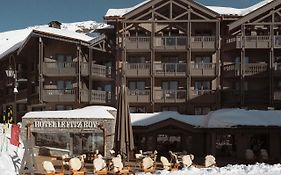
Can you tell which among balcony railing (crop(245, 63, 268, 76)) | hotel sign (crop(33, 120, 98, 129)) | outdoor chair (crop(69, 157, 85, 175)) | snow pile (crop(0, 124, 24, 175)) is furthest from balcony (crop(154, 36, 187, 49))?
snow pile (crop(0, 124, 24, 175))

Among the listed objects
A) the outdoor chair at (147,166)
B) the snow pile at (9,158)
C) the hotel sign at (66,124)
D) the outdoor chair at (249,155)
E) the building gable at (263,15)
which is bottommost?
the outdoor chair at (249,155)

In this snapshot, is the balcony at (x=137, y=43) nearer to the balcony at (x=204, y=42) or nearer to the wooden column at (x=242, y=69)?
the balcony at (x=204, y=42)

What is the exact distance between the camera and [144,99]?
113ft

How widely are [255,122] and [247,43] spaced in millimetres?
9141

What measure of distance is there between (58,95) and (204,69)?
12558 mm

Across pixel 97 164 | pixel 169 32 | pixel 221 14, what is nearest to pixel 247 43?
pixel 221 14

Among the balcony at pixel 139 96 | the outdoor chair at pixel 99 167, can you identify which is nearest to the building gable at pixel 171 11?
the balcony at pixel 139 96

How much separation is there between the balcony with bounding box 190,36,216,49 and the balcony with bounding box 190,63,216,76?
1.52 m

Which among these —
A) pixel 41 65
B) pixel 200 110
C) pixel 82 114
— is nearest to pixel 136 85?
pixel 200 110

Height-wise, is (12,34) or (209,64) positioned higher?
(12,34)

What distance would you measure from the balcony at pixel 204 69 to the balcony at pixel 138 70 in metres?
3.82

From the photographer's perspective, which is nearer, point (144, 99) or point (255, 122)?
point (255, 122)

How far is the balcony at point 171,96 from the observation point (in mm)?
34469

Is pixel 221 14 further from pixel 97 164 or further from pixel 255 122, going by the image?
pixel 97 164
